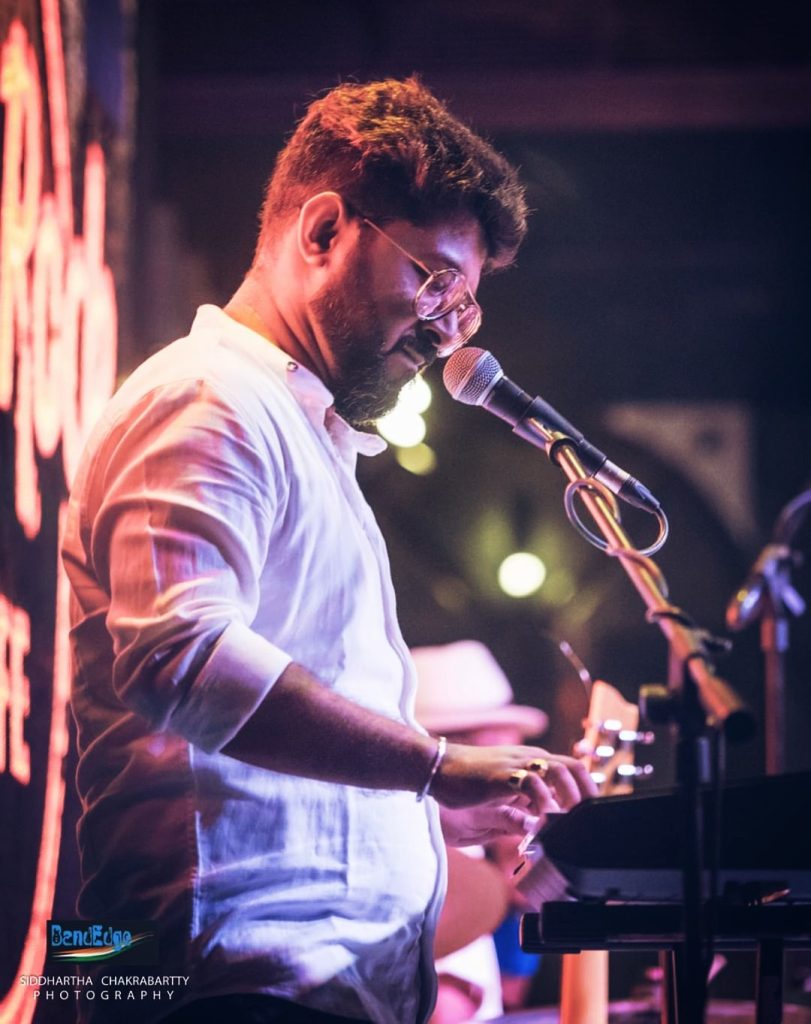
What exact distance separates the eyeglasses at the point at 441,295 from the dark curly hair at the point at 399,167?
7cm

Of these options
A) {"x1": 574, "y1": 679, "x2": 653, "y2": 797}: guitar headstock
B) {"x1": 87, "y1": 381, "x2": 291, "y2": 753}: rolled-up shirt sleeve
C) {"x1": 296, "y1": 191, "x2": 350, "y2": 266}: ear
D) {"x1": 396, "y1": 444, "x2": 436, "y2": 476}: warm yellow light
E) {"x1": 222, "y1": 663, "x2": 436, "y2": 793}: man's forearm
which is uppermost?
{"x1": 396, "y1": 444, "x2": 436, "y2": 476}: warm yellow light

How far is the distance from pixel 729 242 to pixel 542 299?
0.85 metres

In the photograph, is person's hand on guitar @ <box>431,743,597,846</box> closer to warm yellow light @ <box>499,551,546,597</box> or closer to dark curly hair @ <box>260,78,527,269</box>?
dark curly hair @ <box>260,78,527,269</box>

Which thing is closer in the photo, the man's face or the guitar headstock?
the man's face

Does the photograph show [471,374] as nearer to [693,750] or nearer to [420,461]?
[693,750]

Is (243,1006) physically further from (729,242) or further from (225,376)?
(729,242)

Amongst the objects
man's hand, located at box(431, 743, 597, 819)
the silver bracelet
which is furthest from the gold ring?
the silver bracelet

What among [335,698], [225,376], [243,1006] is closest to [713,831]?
[335,698]

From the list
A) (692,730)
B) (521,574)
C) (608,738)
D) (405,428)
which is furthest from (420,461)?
(692,730)

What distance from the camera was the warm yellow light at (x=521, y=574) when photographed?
685 cm

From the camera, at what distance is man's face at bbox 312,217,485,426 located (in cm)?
190

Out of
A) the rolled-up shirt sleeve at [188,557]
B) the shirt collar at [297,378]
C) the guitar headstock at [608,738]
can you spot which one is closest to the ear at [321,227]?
the shirt collar at [297,378]

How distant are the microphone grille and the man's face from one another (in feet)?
0.28

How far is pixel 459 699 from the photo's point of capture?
385cm
